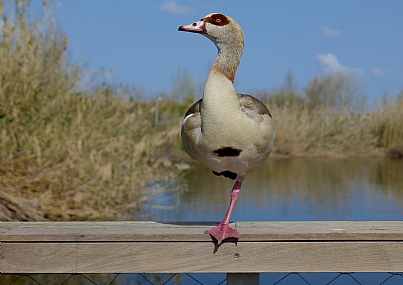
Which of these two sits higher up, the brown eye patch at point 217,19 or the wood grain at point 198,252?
the brown eye patch at point 217,19

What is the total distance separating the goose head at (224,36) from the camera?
1.99 meters

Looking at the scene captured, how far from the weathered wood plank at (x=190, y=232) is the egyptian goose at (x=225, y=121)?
0.11 metres

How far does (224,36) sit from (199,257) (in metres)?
0.81

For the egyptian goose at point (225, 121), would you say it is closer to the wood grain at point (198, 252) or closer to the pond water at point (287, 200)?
the wood grain at point (198, 252)

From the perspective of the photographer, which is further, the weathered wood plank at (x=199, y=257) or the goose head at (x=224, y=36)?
the goose head at (x=224, y=36)

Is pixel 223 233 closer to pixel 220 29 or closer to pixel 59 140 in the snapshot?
pixel 220 29

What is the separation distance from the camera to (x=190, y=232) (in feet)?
6.15

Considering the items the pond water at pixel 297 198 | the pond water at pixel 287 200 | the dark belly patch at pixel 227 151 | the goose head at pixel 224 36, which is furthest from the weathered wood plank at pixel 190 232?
the pond water at pixel 297 198

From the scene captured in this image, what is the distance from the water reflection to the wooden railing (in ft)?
12.3

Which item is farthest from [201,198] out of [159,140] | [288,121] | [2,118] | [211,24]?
[288,121]

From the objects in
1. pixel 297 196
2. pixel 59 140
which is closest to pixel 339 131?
pixel 297 196

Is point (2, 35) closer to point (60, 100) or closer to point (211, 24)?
point (60, 100)

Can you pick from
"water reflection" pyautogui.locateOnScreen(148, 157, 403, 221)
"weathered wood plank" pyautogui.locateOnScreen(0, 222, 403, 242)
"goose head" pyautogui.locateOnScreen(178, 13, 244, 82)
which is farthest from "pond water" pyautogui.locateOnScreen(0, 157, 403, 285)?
"goose head" pyautogui.locateOnScreen(178, 13, 244, 82)

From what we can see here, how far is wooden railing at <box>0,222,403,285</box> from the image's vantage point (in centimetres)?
179
